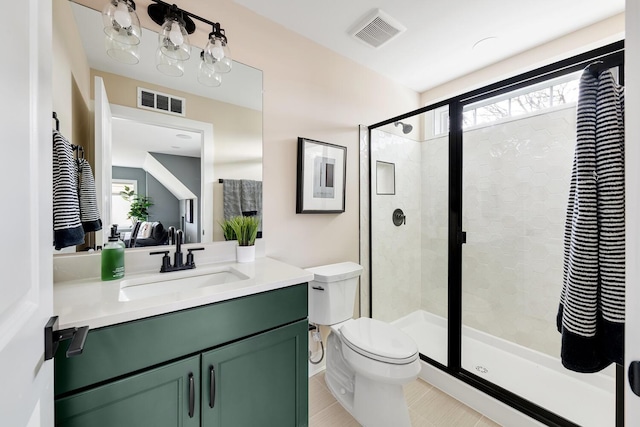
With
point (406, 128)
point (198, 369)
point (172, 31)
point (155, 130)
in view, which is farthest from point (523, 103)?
point (198, 369)

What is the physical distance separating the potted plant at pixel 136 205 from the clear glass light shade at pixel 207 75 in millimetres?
718

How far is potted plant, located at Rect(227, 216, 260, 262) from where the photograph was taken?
154 cm

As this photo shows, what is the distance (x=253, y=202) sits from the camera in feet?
5.40

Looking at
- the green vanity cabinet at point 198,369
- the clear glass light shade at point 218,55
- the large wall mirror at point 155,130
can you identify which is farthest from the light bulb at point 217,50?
the green vanity cabinet at point 198,369

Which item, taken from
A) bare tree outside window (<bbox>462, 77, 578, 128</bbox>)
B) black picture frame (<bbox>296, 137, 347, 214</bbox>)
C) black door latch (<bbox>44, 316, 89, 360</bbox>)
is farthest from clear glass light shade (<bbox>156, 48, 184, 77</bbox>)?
bare tree outside window (<bbox>462, 77, 578, 128</bbox>)

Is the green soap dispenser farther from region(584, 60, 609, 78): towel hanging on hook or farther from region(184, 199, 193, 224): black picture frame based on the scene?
region(584, 60, 609, 78): towel hanging on hook

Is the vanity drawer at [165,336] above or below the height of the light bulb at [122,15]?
below

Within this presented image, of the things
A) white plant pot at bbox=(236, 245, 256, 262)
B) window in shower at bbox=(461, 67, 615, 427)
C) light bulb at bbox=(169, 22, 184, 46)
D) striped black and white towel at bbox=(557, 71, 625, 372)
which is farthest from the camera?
window in shower at bbox=(461, 67, 615, 427)

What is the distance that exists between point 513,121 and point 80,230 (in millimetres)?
2684

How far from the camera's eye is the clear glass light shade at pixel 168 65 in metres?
1.35

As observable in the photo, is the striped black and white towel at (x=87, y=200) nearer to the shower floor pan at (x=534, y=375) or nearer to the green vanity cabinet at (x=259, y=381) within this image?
the green vanity cabinet at (x=259, y=381)

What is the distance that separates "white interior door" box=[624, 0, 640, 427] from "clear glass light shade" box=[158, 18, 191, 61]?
162cm

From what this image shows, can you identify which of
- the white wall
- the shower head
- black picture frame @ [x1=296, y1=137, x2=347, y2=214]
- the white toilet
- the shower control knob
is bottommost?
the white toilet

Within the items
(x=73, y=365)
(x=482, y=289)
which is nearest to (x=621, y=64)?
(x=482, y=289)
